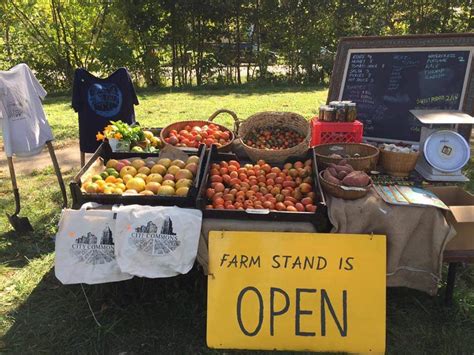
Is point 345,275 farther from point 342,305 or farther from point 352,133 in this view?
point 352,133

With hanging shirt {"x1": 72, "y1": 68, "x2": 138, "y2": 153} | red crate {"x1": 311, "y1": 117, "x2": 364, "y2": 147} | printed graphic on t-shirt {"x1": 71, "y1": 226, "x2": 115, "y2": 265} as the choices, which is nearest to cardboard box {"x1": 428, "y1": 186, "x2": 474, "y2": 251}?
red crate {"x1": 311, "y1": 117, "x2": 364, "y2": 147}

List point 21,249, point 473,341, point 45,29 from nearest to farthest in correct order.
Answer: point 473,341
point 21,249
point 45,29

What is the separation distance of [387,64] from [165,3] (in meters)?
9.21

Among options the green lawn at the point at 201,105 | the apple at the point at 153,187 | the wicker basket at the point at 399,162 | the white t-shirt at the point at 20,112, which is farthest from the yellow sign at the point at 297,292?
the green lawn at the point at 201,105

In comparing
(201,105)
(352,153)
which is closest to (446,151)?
(352,153)

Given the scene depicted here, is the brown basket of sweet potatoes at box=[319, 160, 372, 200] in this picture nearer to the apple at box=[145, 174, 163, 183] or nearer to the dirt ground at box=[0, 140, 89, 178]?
the apple at box=[145, 174, 163, 183]

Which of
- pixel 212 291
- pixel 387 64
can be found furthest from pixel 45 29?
pixel 212 291

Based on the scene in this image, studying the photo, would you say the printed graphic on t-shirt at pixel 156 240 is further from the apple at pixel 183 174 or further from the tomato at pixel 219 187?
the apple at pixel 183 174

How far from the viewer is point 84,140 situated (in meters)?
4.26

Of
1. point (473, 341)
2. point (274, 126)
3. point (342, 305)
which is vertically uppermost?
point (274, 126)

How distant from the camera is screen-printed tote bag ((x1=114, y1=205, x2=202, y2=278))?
2361 millimetres

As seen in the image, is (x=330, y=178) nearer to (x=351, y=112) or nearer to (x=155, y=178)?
(x=351, y=112)

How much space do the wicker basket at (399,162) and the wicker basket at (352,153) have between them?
3.1 inches

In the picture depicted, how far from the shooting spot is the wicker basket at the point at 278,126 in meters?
3.17
